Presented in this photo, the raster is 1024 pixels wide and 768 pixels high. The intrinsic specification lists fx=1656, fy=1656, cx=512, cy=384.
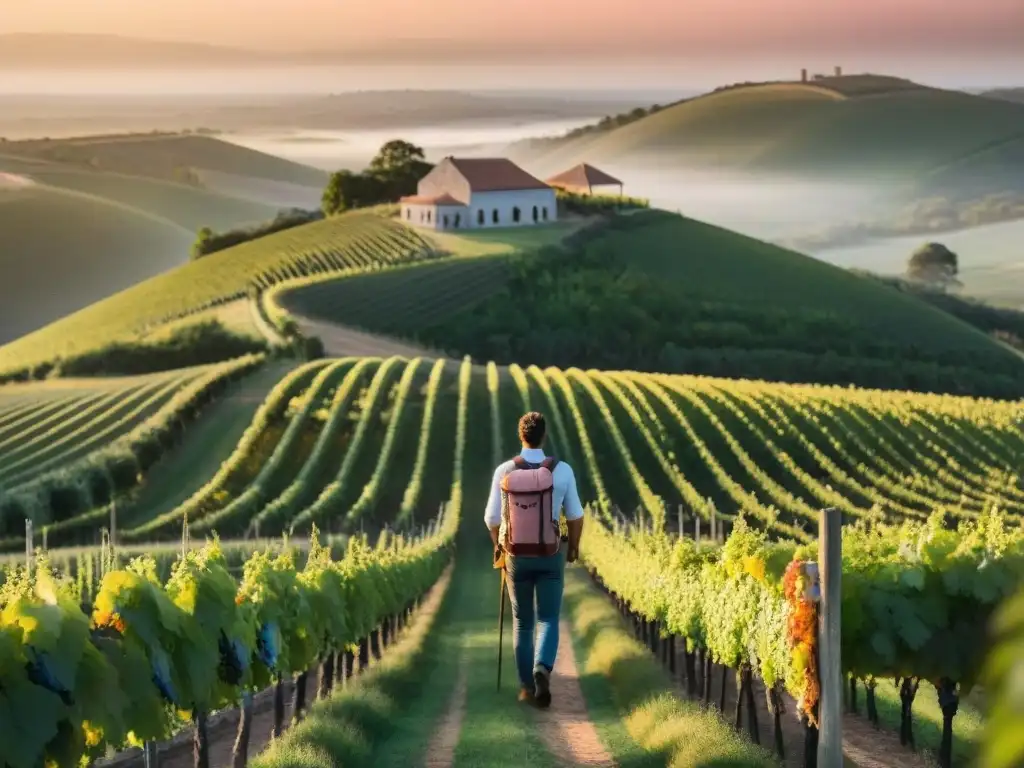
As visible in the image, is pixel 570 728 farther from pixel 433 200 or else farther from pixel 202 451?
pixel 433 200

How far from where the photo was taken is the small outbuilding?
525 ft

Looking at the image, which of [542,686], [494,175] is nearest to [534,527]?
[542,686]

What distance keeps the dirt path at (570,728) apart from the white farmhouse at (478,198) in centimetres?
11184

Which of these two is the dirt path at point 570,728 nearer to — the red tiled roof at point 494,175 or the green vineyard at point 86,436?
the green vineyard at point 86,436

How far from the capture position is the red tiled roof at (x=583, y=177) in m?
162

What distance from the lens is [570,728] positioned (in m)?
13.2

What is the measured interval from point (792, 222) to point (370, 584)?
493 feet

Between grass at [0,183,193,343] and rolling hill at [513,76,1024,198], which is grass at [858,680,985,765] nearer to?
grass at [0,183,193,343]

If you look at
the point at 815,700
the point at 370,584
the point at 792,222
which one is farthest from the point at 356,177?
the point at 815,700

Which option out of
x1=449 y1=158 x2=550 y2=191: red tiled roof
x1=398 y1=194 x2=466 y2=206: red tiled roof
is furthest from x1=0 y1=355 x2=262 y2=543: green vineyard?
x1=449 y1=158 x2=550 y2=191: red tiled roof

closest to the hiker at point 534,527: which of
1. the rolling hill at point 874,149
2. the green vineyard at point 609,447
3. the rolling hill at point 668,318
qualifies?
the green vineyard at point 609,447

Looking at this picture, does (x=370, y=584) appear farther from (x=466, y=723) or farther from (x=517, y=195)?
(x=517, y=195)

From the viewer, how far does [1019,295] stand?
136500 mm

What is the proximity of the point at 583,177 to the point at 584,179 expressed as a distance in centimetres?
69
